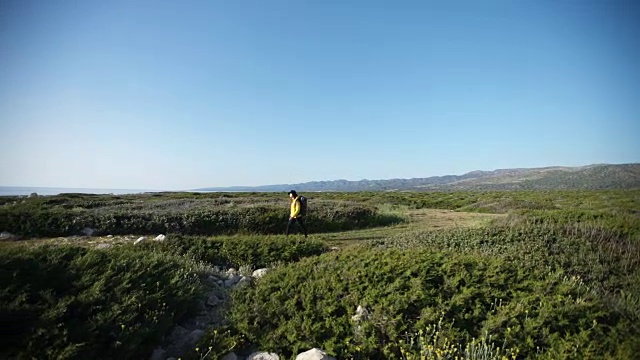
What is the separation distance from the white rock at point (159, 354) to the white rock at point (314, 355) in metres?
1.99

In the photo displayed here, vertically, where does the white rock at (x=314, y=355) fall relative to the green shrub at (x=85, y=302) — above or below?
below

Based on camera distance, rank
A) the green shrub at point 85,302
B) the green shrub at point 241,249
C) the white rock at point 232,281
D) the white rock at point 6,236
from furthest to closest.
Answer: the white rock at point 6,236 → the green shrub at point 241,249 → the white rock at point 232,281 → the green shrub at point 85,302

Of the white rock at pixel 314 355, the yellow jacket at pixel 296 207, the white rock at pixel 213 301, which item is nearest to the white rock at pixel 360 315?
the white rock at pixel 314 355

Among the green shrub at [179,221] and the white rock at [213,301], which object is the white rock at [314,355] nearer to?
the white rock at [213,301]

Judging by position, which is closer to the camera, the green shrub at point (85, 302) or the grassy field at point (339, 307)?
the green shrub at point (85, 302)

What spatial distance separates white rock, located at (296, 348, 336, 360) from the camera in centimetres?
467

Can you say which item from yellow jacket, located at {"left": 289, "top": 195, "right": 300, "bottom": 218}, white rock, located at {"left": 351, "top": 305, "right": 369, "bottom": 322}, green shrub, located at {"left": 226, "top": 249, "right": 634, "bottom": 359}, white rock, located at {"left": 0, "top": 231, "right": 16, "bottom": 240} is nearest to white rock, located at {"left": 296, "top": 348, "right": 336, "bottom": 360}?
green shrub, located at {"left": 226, "top": 249, "right": 634, "bottom": 359}

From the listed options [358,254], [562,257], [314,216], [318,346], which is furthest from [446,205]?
[318,346]

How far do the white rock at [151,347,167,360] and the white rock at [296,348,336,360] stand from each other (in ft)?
6.53

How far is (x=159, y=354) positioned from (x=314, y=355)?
2294 millimetres

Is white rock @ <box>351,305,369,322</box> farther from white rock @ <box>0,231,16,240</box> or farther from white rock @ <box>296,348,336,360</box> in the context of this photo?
white rock @ <box>0,231,16,240</box>

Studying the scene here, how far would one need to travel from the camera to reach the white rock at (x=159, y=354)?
16.6 ft

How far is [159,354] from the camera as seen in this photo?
5125mm

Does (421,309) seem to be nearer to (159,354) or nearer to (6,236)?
(159,354)
